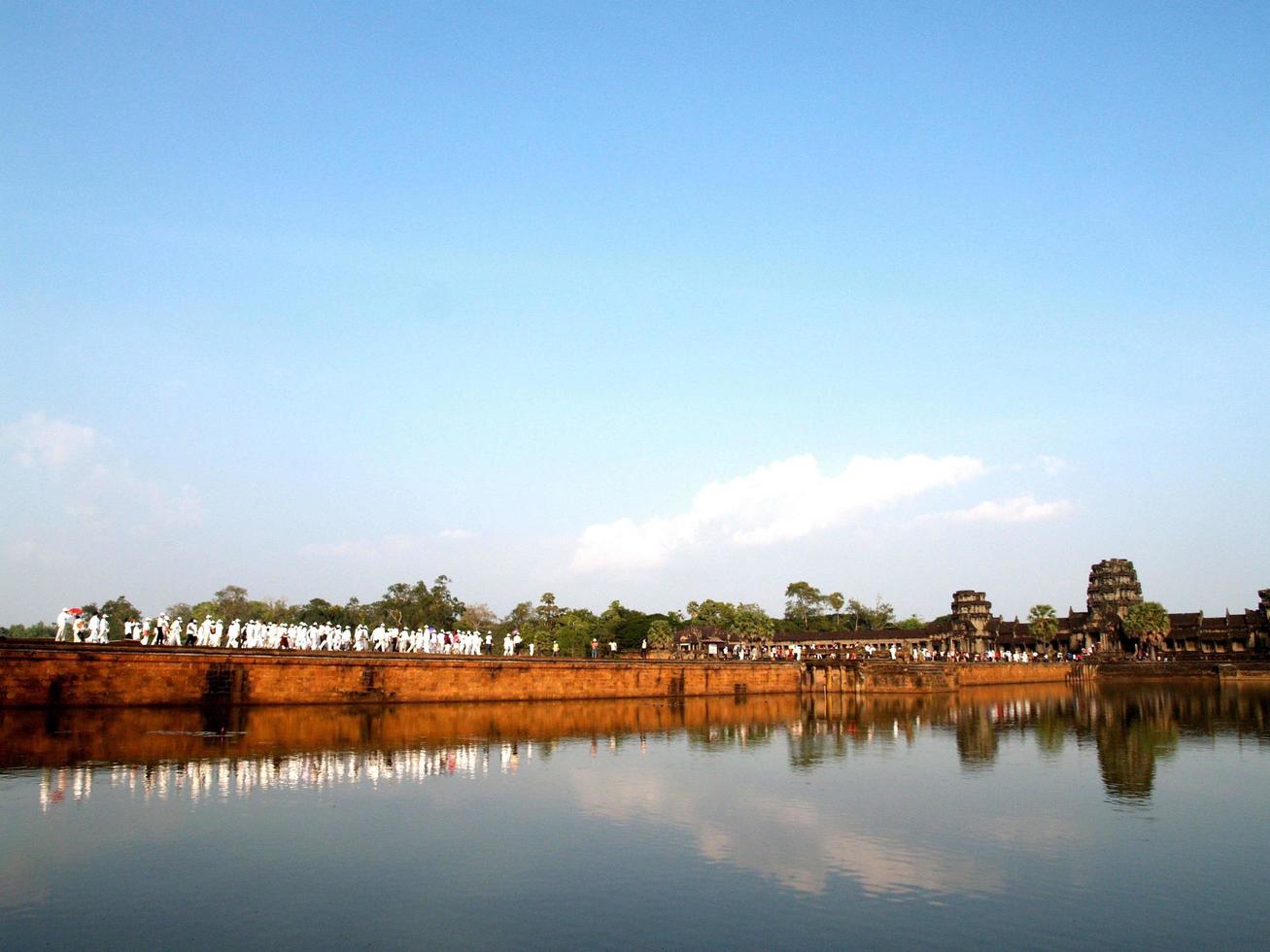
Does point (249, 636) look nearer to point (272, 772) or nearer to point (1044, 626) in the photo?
point (272, 772)

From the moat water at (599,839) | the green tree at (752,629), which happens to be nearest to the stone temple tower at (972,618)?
the green tree at (752,629)

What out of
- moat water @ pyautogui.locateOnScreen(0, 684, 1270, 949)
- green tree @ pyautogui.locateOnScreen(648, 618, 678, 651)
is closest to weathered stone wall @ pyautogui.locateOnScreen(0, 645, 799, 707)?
moat water @ pyautogui.locateOnScreen(0, 684, 1270, 949)

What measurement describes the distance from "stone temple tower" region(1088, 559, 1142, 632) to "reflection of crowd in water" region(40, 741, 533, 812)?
10517 centimetres

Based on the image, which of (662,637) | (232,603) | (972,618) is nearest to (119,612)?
(232,603)

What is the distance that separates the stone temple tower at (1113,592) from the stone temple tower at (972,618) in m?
13.1

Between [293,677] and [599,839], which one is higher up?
[293,677]

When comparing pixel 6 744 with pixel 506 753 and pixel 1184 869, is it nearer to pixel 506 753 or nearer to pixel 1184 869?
pixel 506 753

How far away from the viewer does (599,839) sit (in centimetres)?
1853

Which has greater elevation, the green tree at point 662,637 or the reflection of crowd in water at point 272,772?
the reflection of crowd in water at point 272,772

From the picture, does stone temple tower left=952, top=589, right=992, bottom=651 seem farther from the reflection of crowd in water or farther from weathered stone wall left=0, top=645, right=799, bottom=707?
the reflection of crowd in water

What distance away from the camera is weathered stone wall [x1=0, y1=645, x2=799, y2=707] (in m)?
33.0

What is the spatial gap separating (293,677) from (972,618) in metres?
95.7

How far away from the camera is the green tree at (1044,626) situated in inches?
4345

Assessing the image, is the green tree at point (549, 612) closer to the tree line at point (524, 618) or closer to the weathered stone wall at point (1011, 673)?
the tree line at point (524, 618)
